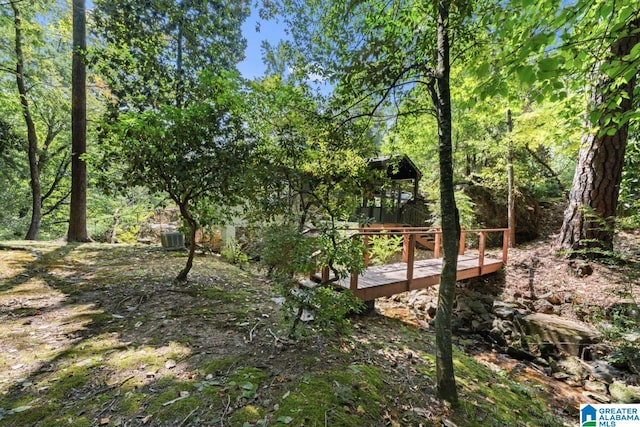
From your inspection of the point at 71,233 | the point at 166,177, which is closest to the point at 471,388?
the point at 166,177

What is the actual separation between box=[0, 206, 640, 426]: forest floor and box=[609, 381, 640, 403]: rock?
393 millimetres

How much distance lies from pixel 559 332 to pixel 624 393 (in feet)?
4.21

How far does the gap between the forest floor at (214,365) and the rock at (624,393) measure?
1.29ft

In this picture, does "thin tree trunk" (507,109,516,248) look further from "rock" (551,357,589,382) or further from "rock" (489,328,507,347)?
"rock" (551,357,589,382)

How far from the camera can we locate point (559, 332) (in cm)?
452

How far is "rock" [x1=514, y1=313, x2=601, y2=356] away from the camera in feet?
14.1

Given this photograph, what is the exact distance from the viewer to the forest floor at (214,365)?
1861 mm

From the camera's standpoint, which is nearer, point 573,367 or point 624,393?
point 624,393

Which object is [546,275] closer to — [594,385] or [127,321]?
[594,385]

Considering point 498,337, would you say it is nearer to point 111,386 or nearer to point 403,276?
point 403,276

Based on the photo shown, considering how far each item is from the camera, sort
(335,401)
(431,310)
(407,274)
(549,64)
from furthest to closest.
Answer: (431,310), (407,274), (335,401), (549,64)

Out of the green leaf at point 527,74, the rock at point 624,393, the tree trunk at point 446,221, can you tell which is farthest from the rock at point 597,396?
the green leaf at point 527,74

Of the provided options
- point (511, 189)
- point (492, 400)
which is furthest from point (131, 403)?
point (511, 189)

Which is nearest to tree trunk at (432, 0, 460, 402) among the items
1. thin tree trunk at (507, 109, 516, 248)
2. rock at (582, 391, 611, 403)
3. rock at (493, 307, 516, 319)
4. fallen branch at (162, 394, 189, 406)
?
fallen branch at (162, 394, 189, 406)
